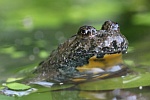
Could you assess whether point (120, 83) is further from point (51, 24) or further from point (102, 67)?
point (51, 24)

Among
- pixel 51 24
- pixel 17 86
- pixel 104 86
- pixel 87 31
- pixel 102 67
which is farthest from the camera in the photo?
pixel 51 24

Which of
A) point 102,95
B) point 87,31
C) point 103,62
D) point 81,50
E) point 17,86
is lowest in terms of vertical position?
point 102,95

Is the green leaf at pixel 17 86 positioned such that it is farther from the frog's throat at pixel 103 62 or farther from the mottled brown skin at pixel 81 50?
the frog's throat at pixel 103 62

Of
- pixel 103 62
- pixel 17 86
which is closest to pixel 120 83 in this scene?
pixel 103 62

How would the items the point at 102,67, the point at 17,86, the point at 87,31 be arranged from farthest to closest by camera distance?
the point at 102,67, the point at 87,31, the point at 17,86

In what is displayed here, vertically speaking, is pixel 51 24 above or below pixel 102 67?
above

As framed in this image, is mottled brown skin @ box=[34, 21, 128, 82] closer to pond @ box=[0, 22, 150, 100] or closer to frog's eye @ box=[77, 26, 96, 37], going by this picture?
frog's eye @ box=[77, 26, 96, 37]

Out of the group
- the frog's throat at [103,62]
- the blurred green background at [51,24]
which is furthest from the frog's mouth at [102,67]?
the blurred green background at [51,24]

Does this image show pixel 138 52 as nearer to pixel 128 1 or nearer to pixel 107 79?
pixel 107 79
